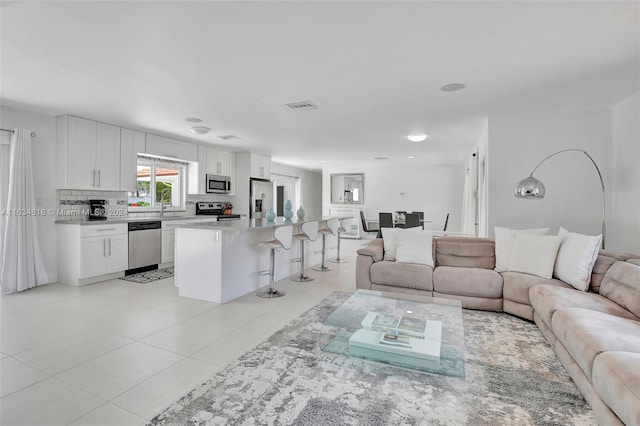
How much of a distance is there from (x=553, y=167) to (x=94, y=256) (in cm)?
653

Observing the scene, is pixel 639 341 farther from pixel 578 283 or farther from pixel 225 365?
pixel 225 365

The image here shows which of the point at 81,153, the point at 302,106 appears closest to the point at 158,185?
the point at 81,153

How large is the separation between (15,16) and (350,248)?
725 centimetres

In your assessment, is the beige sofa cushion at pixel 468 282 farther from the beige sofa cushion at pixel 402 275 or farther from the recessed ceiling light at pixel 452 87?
the recessed ceiling light at pixel 452 87

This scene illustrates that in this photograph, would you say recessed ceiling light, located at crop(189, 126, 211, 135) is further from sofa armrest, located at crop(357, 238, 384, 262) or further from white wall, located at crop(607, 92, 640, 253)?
white wall, located at crop(607, 92, 640, 253)

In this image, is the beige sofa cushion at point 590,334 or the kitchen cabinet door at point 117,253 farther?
the kitchen cabinet door at point 117,253

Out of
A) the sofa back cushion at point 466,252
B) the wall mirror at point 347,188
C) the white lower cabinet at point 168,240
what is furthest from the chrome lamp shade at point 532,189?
the wall mirror at point 347,188

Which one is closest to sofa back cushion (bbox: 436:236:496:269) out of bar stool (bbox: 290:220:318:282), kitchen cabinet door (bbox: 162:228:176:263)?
bar stool (bbox: 290:220:318:282)

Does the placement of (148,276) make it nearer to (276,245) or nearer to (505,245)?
(276,245)

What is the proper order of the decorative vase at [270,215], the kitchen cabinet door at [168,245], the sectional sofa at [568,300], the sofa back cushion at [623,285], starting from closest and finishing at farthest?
the sectional sofa at [568,300] → the sofa back cushion at [623,285] → the decorative vase at [270,215] → the kitchen cabinet door at [168,245]

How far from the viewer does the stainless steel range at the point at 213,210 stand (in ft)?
22.7

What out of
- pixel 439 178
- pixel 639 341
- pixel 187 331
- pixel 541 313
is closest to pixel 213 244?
pixel 187 331

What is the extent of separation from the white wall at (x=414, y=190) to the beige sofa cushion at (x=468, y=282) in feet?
20.6

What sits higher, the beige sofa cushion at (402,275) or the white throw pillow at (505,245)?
the white throw pillow at (505,245)
